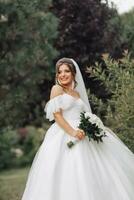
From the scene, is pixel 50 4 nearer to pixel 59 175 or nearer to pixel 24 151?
pixel 59 175

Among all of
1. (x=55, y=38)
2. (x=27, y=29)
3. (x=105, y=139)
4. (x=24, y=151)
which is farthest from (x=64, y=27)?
(x=24, y=151)

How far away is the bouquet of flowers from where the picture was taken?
342 inches

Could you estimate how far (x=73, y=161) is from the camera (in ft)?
28.2

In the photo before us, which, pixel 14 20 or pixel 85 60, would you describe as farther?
pixel 85 60

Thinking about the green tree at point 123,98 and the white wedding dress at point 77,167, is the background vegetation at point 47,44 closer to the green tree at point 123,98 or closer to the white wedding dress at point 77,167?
the green tree at point 123,98

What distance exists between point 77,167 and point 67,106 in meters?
0.78

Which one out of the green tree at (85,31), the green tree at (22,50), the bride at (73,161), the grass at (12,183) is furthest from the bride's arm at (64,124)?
the green tree at (85,31)

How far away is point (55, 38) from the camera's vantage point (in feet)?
51.7

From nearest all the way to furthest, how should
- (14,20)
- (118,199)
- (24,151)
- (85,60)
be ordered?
(118,199), (14,20), (85,60), (24,151)

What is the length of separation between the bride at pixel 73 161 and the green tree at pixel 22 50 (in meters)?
5.52

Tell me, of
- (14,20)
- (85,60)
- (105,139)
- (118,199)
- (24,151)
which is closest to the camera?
(118,199)

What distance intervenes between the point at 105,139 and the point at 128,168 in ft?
1.46

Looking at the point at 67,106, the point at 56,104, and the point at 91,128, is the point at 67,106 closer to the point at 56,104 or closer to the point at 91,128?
the point at 56,104

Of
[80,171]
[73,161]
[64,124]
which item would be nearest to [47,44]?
[64,124]
